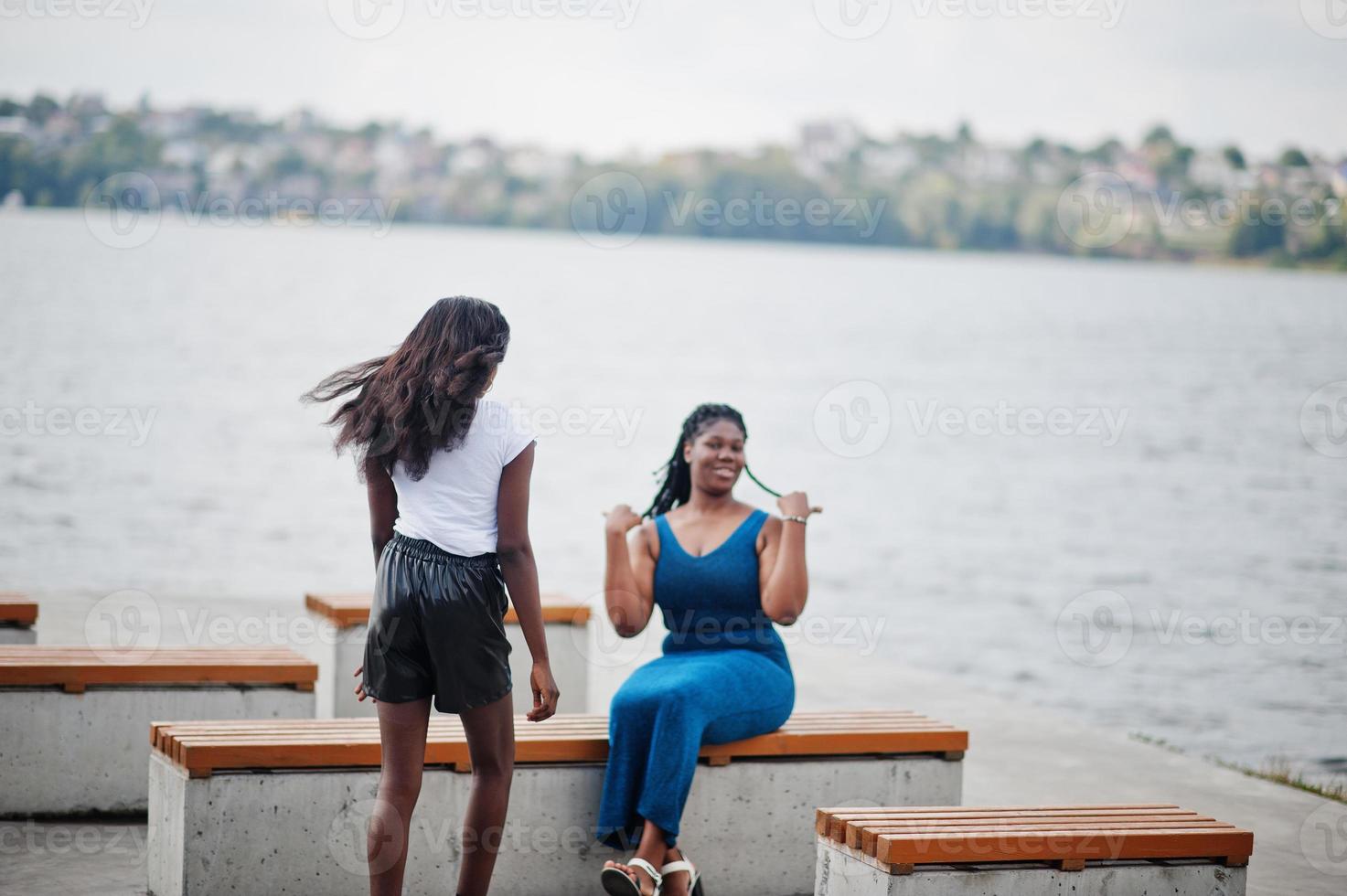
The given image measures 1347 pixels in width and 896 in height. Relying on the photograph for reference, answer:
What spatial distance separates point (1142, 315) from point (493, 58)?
2048 inches

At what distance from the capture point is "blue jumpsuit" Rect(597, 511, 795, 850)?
570cm

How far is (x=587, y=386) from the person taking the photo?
5709cm

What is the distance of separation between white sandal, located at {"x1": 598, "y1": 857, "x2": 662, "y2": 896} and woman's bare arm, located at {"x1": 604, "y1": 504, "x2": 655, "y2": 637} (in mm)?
952

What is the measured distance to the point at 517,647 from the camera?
8.48 m

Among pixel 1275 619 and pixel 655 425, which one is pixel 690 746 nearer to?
pixel 1275 619

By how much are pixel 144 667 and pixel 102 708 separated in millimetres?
219

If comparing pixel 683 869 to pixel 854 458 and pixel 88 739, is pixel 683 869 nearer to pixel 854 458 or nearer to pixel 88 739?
pixel 88 739

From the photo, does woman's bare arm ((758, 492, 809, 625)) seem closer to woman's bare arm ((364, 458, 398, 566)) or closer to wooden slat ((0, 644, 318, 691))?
woman's bare arm ((364, 458, 398, 566))

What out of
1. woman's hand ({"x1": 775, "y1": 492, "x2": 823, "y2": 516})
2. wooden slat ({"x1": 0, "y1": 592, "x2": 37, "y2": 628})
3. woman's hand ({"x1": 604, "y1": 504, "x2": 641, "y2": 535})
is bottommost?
wooden slat ({"x1": 0, "y1": 592, "x2": 37, "y2": 628})

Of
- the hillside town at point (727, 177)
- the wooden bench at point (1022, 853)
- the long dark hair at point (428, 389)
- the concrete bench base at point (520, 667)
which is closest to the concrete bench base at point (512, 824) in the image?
the wooden bench at point (1022, 853)

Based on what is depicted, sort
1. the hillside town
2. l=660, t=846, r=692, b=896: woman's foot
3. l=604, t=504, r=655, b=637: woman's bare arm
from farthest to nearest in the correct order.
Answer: the hillside town < l=604, t=504, r=655, b=637: woman's bare arm < l=660, t=846, r=692, b=896: woman's foot

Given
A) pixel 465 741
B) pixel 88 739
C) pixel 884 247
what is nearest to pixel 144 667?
pixel 88 739

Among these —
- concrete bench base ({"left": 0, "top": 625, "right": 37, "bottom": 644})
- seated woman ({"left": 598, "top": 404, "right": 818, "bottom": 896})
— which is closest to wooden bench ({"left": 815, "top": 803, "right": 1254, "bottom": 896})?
seated woman ({"left": 598, "top": 404, "right": 818, "bottom": 896})

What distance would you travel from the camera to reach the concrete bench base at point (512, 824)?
539 cm
